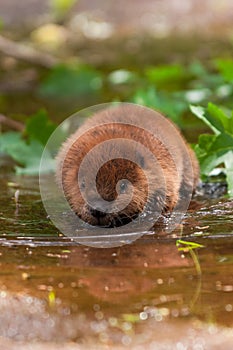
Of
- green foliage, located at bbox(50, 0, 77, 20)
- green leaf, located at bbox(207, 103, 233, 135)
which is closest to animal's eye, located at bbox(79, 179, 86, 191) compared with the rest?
green leaf, located at bbox(207, 103, 233, 135)

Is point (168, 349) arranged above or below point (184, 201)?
below

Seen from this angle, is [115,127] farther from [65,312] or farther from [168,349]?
[168,349]

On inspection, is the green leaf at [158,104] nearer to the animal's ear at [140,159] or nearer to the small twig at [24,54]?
the animal's ear at [140,159]

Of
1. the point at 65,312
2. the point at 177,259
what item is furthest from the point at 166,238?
the point at 65,312

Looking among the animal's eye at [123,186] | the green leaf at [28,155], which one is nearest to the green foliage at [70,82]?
the green leaf at [28,155]

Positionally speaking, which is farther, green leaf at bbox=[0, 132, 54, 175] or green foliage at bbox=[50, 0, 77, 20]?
green foliage at bbox=[50, 0, 77, 20]

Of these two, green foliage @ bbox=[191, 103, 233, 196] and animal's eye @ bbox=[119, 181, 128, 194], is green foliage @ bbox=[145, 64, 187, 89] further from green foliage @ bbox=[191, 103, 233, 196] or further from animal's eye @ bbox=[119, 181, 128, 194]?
animal's eye @ bbox=[119, 181, 128, 194]
